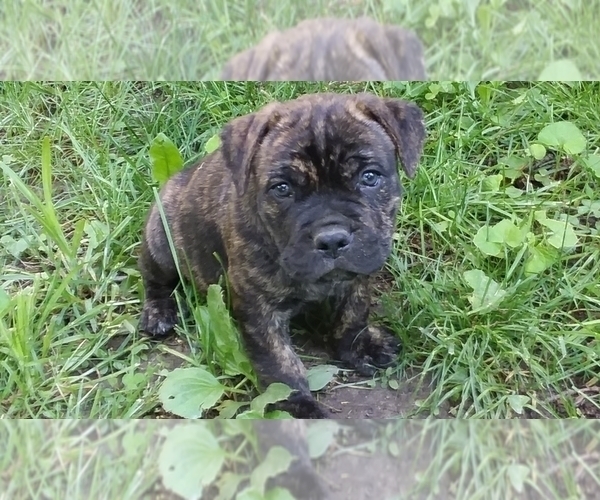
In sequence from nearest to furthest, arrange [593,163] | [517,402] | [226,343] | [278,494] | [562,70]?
[278,494] → [562,70] → [517,402] → [226,343] → [593,163]

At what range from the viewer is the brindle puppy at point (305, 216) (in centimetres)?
261

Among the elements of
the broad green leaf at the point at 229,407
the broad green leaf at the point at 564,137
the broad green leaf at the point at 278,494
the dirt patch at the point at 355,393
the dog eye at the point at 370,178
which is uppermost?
the dog eye at the point at 370,178

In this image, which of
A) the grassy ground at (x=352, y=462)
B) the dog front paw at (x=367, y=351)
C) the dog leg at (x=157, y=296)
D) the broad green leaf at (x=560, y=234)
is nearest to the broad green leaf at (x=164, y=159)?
the dog leg at (x=157, y=296)

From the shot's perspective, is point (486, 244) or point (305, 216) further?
point (486, 244)

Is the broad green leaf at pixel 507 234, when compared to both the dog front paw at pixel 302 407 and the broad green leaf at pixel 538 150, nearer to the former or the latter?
the broad green leaf at pixel 538 150

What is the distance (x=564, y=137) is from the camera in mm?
3436

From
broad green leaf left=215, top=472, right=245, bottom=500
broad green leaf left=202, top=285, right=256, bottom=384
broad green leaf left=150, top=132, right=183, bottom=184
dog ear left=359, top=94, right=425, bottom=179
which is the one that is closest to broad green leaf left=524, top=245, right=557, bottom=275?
dog ear left=359, top=94, right=425, bottom=179

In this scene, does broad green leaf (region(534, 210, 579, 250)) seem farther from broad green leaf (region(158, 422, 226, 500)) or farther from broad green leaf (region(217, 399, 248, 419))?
broad green leaf (region(158, 422, 226, 500))

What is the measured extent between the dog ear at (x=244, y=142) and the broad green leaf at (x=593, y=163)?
160 cm

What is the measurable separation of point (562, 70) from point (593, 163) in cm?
85

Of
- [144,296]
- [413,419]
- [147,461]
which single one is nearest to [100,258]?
[144,296]

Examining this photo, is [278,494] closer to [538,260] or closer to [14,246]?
[538,260]

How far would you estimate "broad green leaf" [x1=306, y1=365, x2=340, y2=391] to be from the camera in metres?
2.95

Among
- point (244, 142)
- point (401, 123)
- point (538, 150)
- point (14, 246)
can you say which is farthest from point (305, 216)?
point (14, 246)
